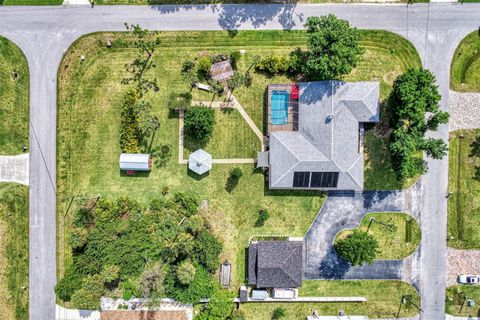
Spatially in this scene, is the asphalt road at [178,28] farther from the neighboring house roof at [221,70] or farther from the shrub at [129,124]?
the shrub at [129,124]

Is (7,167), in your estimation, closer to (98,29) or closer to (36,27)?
(36,27)

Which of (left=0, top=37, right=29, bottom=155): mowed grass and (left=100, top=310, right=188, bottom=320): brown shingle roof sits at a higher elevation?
(left=0, top=37, right=29, bottom=155): mowed grass

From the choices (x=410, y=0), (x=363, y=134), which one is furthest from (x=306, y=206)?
(x=410, y=0)

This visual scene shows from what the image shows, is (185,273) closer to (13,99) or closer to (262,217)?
(262,217)

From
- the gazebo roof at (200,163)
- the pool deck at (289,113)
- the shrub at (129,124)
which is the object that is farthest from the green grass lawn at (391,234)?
the shrub at (129,124)

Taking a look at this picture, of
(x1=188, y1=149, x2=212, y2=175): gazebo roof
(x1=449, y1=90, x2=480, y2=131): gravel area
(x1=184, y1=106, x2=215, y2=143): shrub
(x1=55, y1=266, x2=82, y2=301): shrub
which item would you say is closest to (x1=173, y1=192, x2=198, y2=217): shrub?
(x1=188, y1=149, x2=212, y2=175): gazebo roof

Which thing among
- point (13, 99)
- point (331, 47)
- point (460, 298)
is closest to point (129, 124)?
point (13, 99)

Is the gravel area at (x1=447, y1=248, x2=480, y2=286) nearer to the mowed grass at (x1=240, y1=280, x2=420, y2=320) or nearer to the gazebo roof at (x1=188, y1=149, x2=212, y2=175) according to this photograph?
the mowed grass at (x1=240, y1=280, x2=420, y2=320)

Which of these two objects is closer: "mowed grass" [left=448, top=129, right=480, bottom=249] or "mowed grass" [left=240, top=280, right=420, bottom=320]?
"mowed grass" [left=448, top=129, right=480, bottom=249]
